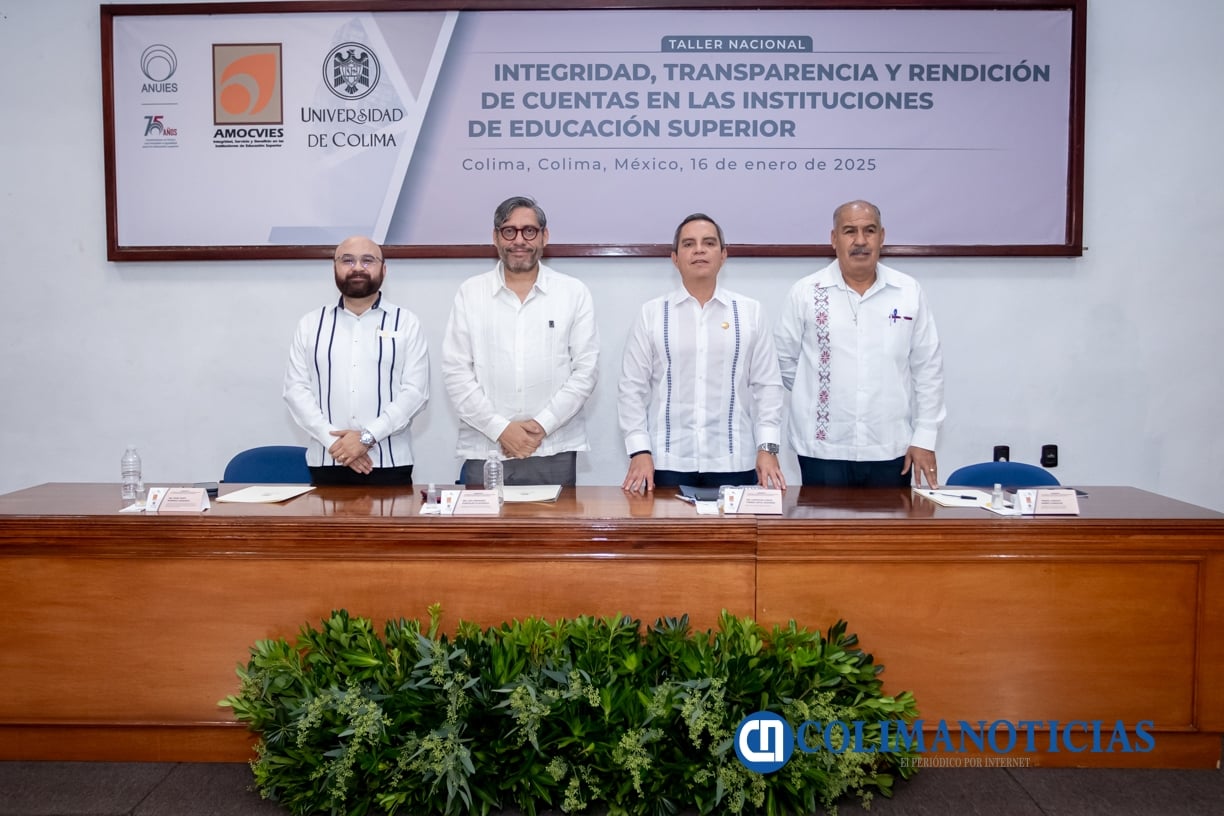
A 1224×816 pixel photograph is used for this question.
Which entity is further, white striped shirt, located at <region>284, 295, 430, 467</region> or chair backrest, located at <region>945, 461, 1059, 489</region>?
white striped shirt, located at <region>284, 295, 430, 467</region>

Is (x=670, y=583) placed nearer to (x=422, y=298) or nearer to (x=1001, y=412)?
(x=422, y=298)

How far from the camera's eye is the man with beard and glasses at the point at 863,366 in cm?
300

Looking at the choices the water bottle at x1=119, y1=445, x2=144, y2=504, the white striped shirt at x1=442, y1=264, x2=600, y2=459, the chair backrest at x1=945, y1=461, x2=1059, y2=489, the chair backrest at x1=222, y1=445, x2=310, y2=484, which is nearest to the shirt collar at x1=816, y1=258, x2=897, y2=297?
the chair backrest at x1=945, y1=461, x2=1059, y2=489

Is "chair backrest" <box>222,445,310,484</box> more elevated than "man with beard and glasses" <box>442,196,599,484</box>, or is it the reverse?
"man with beard and glasses" <box>442,196,599,484</box>

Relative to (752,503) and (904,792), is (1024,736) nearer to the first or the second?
(904,792)

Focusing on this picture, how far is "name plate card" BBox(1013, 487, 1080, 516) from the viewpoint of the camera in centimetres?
223

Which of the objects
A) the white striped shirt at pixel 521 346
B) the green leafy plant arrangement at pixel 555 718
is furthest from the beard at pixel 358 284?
the green leafy plant arrangement at pixel 555 718

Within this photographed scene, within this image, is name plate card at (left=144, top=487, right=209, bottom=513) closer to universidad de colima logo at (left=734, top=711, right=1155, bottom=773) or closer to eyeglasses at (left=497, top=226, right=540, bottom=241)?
eyeglasses at (left=497, top=226, right=540, bottom=241)

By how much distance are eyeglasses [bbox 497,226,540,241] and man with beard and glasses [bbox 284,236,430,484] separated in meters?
0.50

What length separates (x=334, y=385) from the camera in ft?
10.1

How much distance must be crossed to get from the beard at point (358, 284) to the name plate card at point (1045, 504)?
2243mm

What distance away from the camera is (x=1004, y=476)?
9.78ft

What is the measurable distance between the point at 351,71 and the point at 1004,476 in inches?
126

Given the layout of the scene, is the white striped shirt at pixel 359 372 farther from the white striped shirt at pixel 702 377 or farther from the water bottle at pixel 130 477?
the white striped shirt at pixel 702 377
